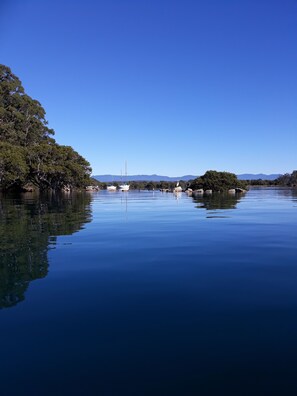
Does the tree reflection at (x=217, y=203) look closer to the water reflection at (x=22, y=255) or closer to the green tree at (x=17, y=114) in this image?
the water reflection at (x=22, y=255)

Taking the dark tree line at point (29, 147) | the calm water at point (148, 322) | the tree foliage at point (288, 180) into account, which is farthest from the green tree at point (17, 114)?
the tree foliage at point (288, 180)

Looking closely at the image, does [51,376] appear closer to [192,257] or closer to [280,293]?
[280,293]

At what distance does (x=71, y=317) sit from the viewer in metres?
5.39

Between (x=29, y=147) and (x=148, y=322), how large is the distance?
6657 cm

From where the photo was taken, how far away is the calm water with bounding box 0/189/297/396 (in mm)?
3691

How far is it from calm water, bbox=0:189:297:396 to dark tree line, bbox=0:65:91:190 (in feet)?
165

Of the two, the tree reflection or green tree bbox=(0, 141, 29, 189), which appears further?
green tree bbox=(0, 141, 29, 189)

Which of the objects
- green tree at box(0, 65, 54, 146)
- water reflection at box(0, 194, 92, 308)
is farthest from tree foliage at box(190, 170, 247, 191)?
water reflection at box(0, 194, 92, 308)

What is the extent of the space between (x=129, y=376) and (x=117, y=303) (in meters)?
2.25

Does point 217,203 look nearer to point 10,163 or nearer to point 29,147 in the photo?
point 10,163

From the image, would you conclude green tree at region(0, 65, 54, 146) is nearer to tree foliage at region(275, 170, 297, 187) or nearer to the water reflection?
the water reflection

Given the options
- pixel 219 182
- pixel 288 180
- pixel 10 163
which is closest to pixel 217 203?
pixel 10 163

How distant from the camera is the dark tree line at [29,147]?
205 feet

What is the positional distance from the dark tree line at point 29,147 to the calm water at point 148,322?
5017 centimetres
